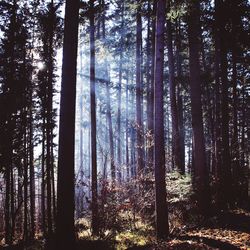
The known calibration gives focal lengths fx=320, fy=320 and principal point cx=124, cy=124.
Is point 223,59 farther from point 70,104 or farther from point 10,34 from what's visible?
point 10,34

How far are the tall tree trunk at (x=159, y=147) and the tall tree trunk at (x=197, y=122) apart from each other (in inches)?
99.7

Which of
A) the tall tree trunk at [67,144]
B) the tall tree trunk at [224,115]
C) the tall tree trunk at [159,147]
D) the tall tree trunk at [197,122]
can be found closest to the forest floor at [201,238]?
the tall tree trunk at [159,147]

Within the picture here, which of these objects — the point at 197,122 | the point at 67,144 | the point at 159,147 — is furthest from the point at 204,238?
the point at 197,122

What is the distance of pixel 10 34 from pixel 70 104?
1158cm

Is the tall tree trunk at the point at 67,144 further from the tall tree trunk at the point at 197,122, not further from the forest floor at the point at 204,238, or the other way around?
the tall tree trunk at the point at 197,122

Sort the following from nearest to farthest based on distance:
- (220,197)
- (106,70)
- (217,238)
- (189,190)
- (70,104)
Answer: (217,238) < (70,104) < (189,190) < (220,197) < (106,70)

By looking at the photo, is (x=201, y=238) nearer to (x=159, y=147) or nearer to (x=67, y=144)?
(x=159, y=147)

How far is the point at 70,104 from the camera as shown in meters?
9.11

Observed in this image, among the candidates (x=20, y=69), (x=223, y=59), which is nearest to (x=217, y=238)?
(x=223, y=59)

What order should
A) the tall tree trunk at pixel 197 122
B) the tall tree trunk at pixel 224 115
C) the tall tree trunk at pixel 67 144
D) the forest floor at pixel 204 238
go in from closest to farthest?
the forest floor at pixel 204 238 < the tall tree trunk at pixel 67 144 < the tall tree trunk at pixel 197 122 < the tall tree trunk at pixel 224 115

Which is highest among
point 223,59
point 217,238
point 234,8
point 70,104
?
point 234,8

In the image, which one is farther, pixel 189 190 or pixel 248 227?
Result: pixel 189 190

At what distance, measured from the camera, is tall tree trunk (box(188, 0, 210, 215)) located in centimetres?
1197

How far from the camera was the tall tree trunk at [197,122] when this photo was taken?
39.3 ft
